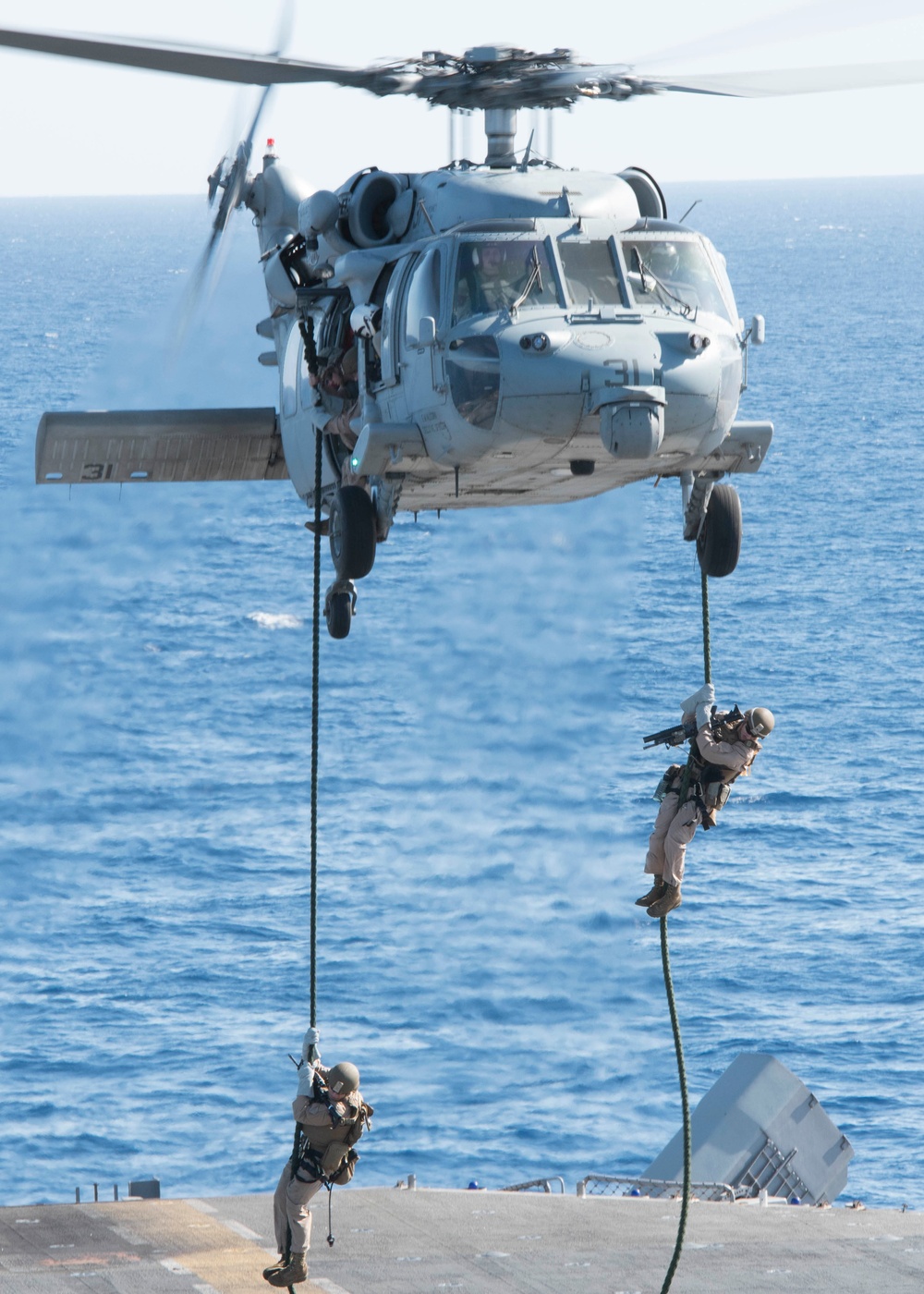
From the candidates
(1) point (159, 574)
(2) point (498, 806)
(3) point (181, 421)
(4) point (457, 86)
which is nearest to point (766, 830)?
(2) point (498, 806)

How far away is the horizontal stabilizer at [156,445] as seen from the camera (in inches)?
1097

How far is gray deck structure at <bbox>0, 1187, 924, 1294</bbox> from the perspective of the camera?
3275 cm

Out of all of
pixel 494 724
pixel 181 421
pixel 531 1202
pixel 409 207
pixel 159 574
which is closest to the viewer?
pixel 409 207

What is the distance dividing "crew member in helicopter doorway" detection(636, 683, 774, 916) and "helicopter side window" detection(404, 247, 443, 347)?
4.98m

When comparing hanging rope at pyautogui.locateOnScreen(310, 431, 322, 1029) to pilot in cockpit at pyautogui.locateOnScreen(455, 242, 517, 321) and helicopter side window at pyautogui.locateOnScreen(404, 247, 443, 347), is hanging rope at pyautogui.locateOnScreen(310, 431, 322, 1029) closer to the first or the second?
helicopter side window at pyautogui.locateOnScreen(404, 247, 443, 347)

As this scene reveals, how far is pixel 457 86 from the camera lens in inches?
874

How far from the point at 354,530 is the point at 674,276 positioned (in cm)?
474

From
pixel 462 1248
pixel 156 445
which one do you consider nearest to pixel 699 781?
pixel 156 445

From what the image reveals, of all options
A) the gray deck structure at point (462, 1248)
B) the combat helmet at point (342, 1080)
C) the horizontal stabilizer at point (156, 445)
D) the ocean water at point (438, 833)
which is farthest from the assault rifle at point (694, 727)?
the ocean water at point (438, 833)

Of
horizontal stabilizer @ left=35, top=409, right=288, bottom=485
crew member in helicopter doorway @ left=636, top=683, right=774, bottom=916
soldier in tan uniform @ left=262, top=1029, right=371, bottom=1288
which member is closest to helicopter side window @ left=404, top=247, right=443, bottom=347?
crew member in helicopter doorway @ left=636, top=683, right=774, bottom=916

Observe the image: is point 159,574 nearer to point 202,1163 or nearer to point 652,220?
point 202,1163

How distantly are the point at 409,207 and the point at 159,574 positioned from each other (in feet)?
321

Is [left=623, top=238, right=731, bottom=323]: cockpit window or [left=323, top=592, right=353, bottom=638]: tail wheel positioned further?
[left=323, top=592, right=353, bottom=638]: tail wheel

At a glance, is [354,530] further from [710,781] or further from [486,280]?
[710,781]
